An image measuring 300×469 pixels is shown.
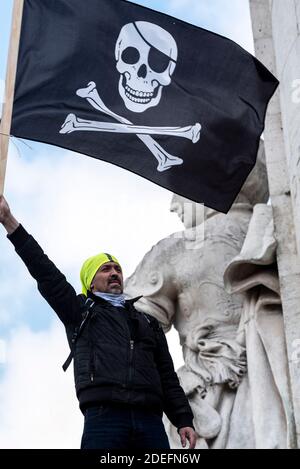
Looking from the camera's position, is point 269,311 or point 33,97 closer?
point 33,97

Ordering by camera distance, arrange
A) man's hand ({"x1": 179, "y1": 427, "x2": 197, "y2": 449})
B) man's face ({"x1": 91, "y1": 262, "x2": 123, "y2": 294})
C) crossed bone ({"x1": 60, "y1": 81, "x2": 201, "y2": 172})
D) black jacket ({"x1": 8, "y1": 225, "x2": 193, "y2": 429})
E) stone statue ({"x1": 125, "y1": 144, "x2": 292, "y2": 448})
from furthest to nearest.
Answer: stone statue ({"x1": 125, "y1": 144, "x2": 292, "y2": 448}), crossed bone ({"x1": 60, "y1": 81, "x2": 201, "y2": 172}), man's face ({"x1": 91, "y1": 262, "x2": 123, "y2": 294}), man's hand ({"x1": 179, "y1": 427, "x2": 197, "y2": 449}), black jacket ({"x1": 8, "y1": 225, "x2": 193, "y2": 429})

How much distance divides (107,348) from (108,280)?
50 centimetres

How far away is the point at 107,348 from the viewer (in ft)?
18.3

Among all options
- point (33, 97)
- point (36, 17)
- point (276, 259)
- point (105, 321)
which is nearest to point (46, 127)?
point (33, 97)

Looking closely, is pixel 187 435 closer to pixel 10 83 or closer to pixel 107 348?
pixel 107 348

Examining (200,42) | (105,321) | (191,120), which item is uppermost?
(200,42)

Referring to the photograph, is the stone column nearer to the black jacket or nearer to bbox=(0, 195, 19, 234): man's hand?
the black jacket

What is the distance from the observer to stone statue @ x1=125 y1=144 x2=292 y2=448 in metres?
7.75

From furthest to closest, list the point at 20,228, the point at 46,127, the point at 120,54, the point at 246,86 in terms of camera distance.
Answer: the point at 246,86, the point at 120,54, the point at 46,127, the point at 20,228

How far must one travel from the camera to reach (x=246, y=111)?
24.7 feet

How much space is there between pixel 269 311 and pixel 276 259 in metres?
0.37

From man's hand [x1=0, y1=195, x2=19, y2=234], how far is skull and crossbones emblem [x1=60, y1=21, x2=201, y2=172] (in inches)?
43.3

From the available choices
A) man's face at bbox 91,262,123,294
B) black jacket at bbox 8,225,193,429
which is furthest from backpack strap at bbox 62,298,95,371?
man's face at bbox 91,262,123,294

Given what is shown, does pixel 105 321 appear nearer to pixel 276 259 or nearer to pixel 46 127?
pixel 46 127
